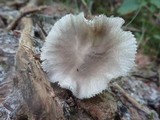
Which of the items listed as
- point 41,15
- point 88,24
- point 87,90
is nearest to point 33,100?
point 87,90

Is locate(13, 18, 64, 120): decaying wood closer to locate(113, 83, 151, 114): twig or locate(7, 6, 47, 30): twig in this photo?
locate(113, 83, 151, 114): twig

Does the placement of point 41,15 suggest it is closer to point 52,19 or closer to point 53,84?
point 52,19

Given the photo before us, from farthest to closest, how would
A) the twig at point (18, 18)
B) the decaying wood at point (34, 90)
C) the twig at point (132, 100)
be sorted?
the twig at point (18, 18), the twig at point (132, 100), the decaying wood at point (34, 90)

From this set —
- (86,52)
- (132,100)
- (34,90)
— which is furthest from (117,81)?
(34,90)

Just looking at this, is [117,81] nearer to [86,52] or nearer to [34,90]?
[86,52]

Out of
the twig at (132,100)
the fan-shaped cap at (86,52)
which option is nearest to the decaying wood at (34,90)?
the fan-shaped cap at (86,52)

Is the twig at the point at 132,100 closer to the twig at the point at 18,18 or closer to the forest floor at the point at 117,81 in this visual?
the forest floor at the point at 117,81
